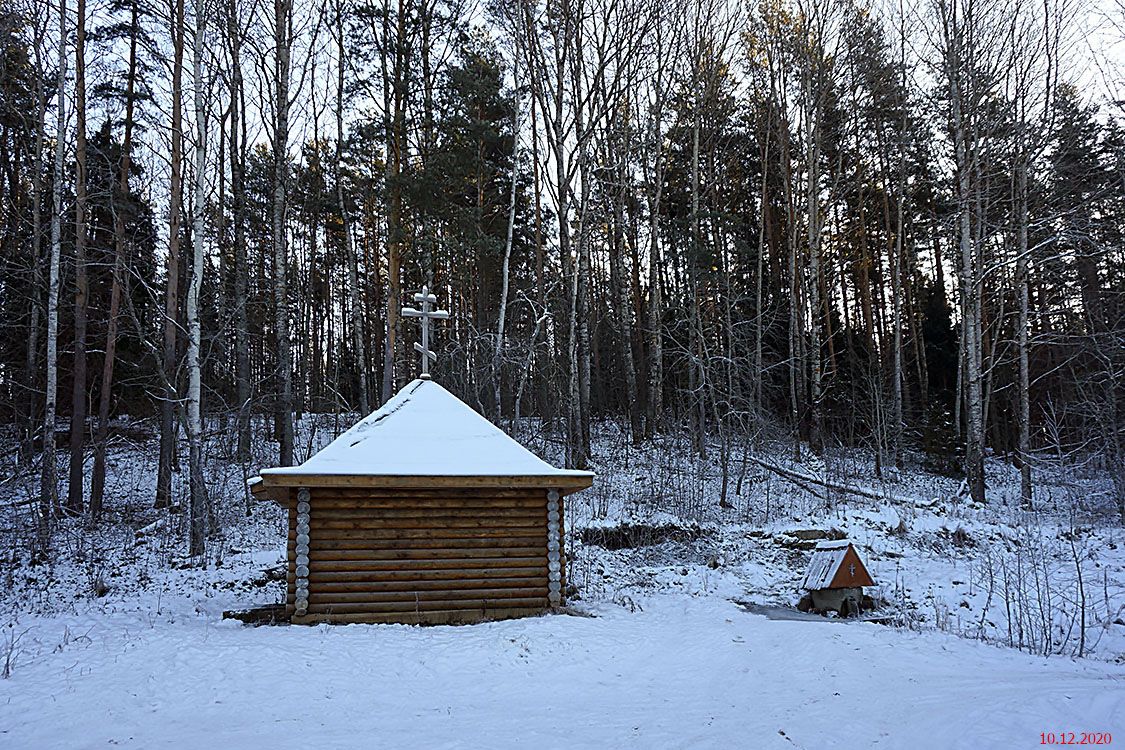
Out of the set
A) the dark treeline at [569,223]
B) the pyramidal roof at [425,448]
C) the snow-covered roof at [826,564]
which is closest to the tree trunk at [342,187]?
the dark treeline at [569,223]

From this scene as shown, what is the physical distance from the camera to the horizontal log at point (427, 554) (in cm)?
939

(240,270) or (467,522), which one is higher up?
(240,270)

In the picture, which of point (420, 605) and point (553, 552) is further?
point (553, 552)

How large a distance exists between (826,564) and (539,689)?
5.71m

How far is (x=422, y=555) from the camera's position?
960 centimetres

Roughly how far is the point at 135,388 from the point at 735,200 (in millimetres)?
20809

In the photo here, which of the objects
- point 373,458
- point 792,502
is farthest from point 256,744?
point 792,502

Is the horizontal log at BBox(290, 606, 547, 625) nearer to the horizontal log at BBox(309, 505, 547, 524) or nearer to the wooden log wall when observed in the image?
the wooden log wall

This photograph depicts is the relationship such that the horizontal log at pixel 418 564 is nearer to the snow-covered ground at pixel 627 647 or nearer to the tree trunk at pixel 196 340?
the snow-covered ground at pixel 627 647

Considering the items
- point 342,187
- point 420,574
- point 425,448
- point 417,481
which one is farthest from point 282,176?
point 420,574

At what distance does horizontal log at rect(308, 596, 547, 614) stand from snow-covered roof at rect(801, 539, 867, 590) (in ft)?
13.3

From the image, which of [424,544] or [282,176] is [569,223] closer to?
[282,176]

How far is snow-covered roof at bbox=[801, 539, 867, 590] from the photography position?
1048cm

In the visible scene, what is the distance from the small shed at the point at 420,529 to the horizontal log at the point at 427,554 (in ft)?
0.04
